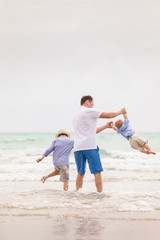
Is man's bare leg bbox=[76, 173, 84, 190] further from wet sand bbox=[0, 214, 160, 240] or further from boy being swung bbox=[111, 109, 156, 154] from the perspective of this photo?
wet sand bbox=[0, 214, 160, 240]

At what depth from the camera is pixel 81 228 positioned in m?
4.05

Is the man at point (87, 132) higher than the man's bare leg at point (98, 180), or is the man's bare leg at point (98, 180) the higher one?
the man at point (87, 132)

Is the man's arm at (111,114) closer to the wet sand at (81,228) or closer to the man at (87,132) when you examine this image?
the man at (87,132)

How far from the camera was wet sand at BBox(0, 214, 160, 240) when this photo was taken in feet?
12.2

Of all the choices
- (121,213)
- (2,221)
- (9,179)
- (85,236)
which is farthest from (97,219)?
(9,179)

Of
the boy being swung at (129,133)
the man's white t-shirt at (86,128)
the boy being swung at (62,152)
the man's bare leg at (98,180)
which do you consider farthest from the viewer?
the boy being swung at (62,152)

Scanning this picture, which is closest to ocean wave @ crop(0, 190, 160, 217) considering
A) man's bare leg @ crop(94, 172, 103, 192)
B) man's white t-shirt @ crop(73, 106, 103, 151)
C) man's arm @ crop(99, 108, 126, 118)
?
man's bare leg @ crop(94, 172, 103, 192)

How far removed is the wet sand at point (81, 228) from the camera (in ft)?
12.2

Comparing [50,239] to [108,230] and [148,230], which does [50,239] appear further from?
[148,230]

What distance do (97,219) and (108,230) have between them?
0.58 metres

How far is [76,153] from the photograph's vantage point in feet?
20.2

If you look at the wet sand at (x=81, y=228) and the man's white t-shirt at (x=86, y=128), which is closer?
the wet sand at (x=81, y=228)

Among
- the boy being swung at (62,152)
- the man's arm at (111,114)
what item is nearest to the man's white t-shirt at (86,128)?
the man's arm at (111,114)

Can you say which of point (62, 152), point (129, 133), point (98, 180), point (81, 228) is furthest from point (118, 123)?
point (81, 228)
